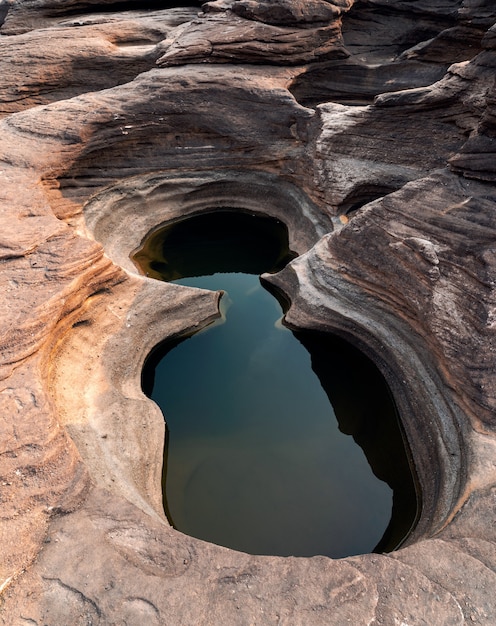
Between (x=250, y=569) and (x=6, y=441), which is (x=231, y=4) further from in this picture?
(x=250, y=569)

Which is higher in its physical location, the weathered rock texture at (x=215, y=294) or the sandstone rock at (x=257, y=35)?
the sandstone rock at (x=257, y=35)

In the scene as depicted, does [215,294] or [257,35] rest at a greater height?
[257,35]

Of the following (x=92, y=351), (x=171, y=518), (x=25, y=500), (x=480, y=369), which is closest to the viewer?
(x=25, y=500)

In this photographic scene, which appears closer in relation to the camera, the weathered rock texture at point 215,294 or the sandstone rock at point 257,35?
the weathered rock texture at point 215,294

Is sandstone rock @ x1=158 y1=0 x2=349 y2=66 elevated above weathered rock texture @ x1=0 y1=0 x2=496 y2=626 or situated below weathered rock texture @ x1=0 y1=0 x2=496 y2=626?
above

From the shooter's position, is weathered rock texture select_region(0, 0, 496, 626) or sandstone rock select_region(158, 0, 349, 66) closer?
weathered rock texture select_region(0, 0, 496, 626)

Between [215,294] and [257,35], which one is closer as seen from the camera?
[215,294]

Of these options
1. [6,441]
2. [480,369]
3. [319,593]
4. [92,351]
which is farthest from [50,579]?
[480,369]

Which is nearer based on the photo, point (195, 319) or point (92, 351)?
point (92, 351)
